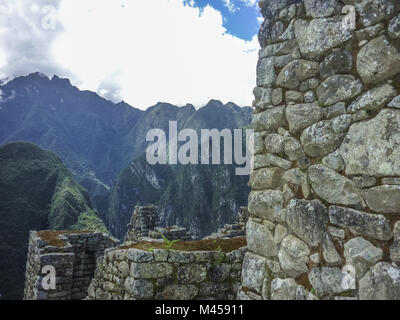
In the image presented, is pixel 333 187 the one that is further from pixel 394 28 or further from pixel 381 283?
pixel 394 28

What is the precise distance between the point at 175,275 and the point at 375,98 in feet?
10.7

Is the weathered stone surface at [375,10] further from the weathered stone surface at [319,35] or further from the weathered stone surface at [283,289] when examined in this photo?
the weathered stone surface at [283,289]

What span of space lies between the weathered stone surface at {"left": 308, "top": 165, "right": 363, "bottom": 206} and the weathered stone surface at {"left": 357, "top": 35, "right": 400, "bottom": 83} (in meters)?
0.90

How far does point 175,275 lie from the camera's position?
4.07 meters

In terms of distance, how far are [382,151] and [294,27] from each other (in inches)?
67.8

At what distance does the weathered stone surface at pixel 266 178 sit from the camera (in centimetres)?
331

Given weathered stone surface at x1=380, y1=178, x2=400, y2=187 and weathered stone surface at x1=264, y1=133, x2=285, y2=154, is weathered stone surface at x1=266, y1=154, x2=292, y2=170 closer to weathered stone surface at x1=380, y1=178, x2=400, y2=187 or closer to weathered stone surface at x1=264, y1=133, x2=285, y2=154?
weathered stone surface at x1=264, y1=133, x2=285, y2=154

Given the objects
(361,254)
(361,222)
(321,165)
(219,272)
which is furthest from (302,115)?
(219,272)

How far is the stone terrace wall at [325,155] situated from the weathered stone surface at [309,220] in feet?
0.03

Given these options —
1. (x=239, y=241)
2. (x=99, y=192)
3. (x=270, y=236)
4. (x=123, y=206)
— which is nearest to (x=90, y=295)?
(x=239, y=241)

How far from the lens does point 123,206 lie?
13462cm
